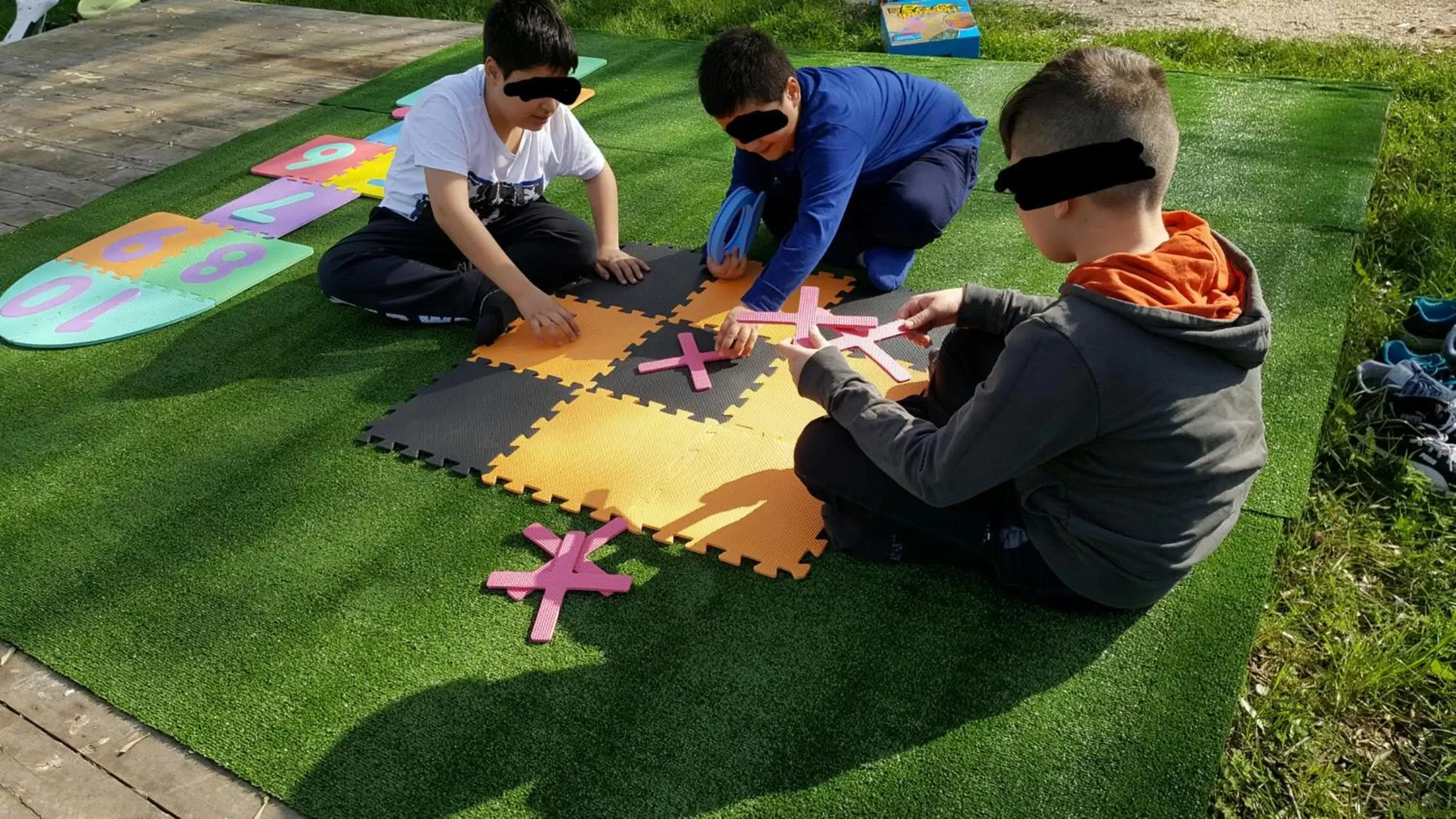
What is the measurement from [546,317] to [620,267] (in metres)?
0.47

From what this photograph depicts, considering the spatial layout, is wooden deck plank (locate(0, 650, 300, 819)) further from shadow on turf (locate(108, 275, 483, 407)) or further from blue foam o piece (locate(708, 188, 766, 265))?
blue foam o piece (locate(708, 188, 766, 265))

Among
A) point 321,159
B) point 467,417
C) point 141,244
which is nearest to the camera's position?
point 467,417

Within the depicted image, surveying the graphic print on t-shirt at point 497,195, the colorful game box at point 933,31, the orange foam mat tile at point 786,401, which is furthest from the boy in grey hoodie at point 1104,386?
the colorful game box at point 933,31

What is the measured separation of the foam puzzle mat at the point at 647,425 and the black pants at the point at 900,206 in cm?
16

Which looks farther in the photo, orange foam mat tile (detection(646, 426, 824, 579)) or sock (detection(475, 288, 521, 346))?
sock (detection(475, 288, 521, 346))

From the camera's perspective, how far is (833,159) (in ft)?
9.73

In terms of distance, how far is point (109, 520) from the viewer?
248 cm

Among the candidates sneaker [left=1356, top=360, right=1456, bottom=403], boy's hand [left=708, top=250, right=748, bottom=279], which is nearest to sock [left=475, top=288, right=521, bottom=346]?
boy's hand [left=708, top=250, right=748, bottom=279]

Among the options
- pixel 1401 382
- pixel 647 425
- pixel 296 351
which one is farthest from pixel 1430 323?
pixel 296 351

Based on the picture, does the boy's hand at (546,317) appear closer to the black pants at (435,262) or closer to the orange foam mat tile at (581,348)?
the orange foam mat tile at (581,348)

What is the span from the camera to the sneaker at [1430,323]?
9.02ft

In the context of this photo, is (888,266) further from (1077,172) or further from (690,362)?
(1077,172)

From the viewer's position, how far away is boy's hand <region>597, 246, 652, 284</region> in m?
3.38

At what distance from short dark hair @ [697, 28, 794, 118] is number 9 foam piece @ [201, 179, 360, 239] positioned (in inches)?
77.0
